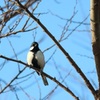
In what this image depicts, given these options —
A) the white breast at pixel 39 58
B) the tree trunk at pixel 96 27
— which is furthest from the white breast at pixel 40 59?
the tree trunk at pixel 96 27

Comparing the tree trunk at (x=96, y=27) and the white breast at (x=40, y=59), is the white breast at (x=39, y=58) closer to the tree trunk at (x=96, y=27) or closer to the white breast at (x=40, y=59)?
the white breast at (x=40, y=59)

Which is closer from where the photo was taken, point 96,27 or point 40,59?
point 96,27

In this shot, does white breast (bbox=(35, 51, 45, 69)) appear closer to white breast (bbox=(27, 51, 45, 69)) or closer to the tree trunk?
white breast (bbox=(27, 51, 45, 69))

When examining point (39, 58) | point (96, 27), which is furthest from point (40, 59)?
point (96, 27)

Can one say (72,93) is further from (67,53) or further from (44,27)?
(44,27)

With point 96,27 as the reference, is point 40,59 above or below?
below

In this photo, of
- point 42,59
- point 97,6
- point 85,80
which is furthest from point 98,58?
point 42,59

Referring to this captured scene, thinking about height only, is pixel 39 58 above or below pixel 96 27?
below

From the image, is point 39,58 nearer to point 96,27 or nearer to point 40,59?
point 40,59

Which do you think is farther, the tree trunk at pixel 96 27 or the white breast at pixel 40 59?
the white breast at pixel 40 59

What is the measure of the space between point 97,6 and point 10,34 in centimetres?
62

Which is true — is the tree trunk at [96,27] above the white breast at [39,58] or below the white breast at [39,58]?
above

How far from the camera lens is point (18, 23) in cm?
230

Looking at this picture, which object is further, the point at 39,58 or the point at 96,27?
the point at 39,58
